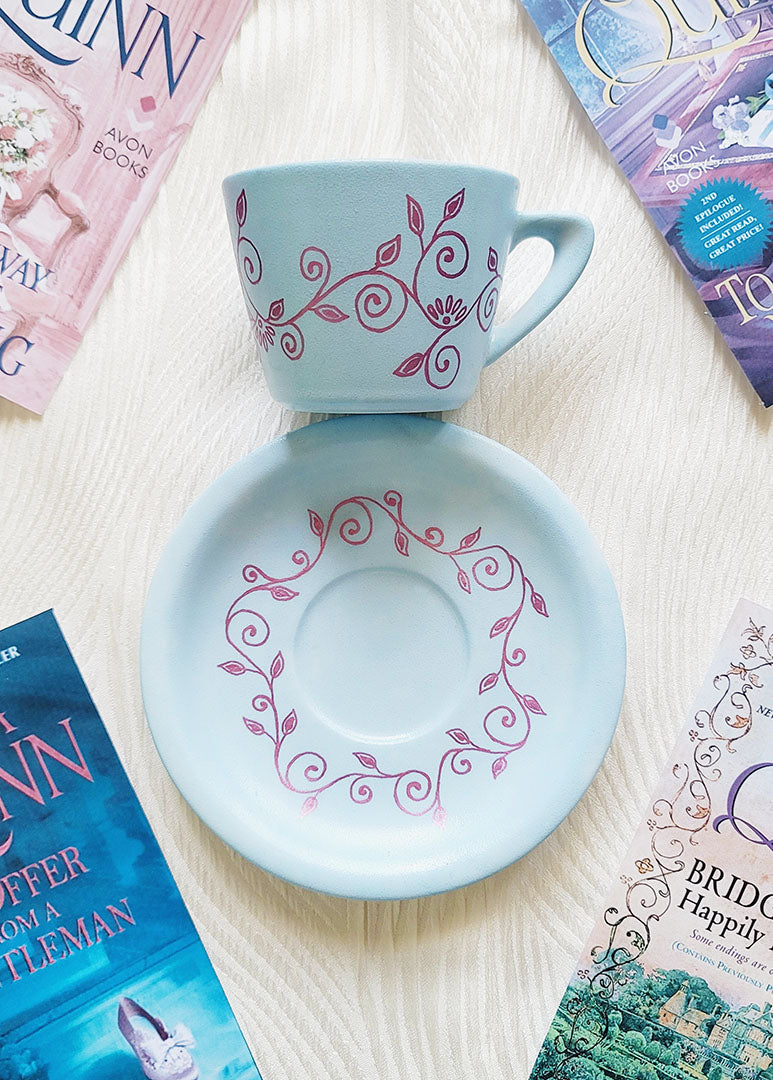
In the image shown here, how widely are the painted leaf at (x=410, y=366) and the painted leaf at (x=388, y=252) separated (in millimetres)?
45

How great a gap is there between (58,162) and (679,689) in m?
0.48

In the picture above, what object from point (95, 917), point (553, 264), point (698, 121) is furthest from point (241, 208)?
point (95, 917)

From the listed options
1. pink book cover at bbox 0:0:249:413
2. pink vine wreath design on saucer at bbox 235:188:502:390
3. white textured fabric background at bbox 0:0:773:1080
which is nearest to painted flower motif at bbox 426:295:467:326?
pink vine wreath design on saucer at bbox 235:188:502:390

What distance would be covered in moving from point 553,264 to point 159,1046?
50 centimetres

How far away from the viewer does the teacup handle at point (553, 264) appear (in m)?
0.46

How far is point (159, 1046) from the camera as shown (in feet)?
1.71

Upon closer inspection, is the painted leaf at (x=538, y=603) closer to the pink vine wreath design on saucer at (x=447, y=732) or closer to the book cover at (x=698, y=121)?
the pink vine wreath design on saucer at (x=447, y=732)

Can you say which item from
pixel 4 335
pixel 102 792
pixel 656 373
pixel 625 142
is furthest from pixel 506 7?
pixel 102 792

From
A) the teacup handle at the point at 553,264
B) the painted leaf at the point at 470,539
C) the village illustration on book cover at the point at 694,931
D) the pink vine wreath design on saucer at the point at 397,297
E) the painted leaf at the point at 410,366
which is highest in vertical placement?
the teacup handle at the point at 553,264

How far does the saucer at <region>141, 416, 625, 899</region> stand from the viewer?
1.60 ft

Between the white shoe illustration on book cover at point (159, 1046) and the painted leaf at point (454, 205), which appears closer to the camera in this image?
the painted leaf at point (454, 205)

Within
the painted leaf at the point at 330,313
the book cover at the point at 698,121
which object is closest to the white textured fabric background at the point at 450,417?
the book cover at the point at 698,121

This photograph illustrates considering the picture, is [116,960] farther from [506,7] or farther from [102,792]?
[506,7]

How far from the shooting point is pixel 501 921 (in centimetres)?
52
